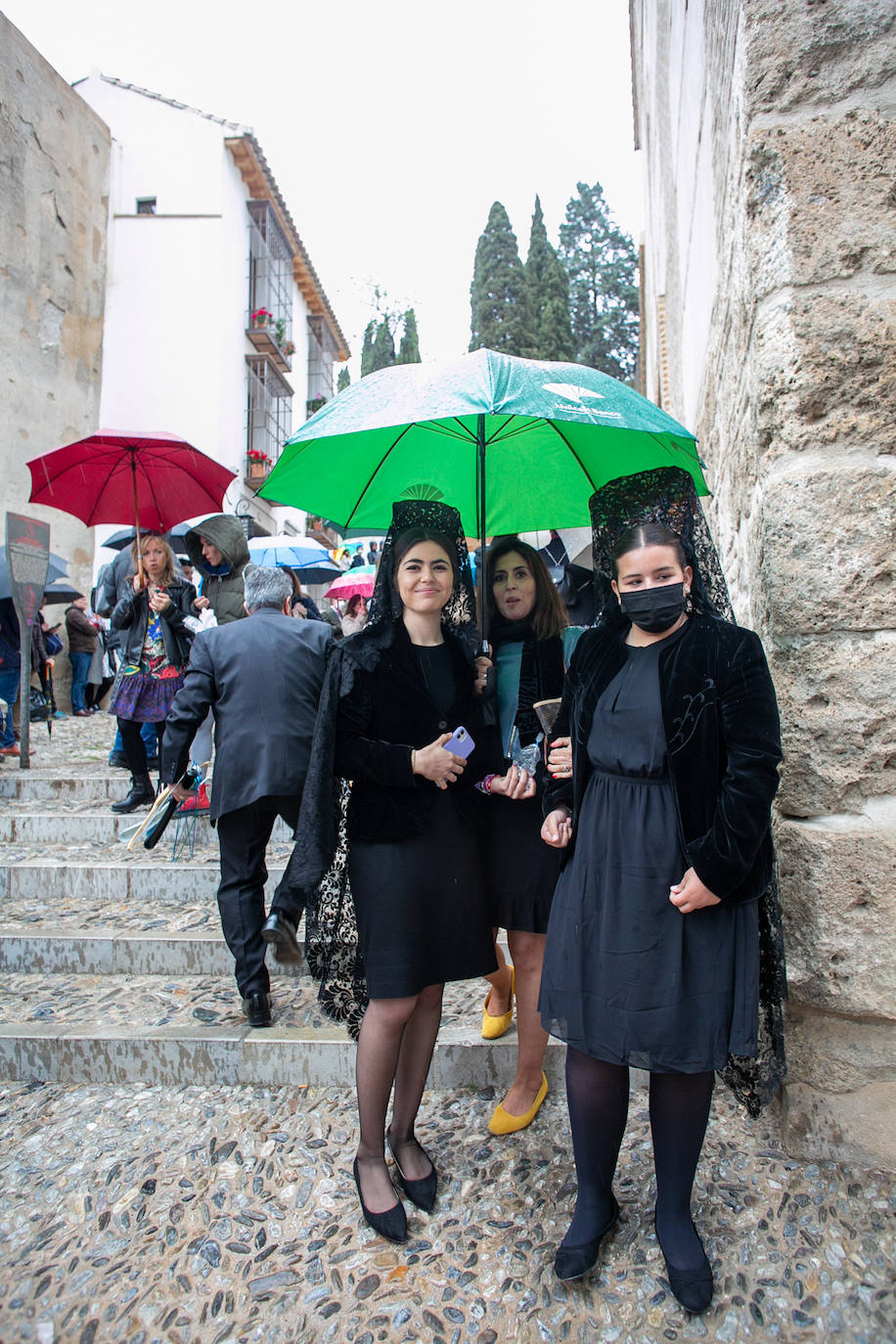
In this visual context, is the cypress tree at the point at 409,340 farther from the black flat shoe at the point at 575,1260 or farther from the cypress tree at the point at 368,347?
the black flat shoe at the point at 575,1260

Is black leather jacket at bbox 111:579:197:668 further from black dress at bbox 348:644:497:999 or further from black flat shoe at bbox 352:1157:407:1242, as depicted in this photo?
black flat shoe at bbox 352:1157:407:1242

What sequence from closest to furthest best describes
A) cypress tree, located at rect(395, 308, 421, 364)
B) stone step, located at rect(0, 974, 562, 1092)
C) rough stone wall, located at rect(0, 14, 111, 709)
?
stone step, located at rect(0, 974, 562, 1092) → rough stone wall, located at rect(0, 14, 111, 709) → cypress tree, located at rect(395, 308, 421, 364)

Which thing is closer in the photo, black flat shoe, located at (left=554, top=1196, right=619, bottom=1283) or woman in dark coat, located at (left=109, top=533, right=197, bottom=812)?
black flat shoe, located at (left=554, top=1196, right=619, bottom=1283)

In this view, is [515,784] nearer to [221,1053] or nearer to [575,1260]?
[575,1260]

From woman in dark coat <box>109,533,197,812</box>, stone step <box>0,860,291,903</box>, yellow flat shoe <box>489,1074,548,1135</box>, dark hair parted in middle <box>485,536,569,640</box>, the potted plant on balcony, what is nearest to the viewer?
yellow flat shoe <box>489,1074,548,1135</box>

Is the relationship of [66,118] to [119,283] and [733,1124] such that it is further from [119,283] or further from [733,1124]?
[733,1124]

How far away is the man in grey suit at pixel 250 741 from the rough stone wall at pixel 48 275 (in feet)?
30.0

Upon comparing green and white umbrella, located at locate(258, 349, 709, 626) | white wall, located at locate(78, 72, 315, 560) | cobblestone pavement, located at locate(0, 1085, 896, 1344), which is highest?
white wall, located at locate(78, 72, 315, 560)

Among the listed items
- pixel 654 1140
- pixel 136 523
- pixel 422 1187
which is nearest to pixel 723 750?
pixel 654 1140

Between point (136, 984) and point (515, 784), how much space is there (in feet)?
7.27

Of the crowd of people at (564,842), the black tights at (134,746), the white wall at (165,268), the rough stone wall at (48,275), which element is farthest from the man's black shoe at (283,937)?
the white wall at (165,268)

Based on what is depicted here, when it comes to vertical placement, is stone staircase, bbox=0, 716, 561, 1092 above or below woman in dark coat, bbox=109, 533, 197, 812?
below

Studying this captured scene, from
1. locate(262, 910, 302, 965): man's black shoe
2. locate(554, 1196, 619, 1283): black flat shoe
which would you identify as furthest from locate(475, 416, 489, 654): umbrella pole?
locate(554, 1196, 619, 1283): black flat shoe

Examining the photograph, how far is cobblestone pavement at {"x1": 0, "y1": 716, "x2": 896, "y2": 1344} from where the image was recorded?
6.21 ft
